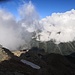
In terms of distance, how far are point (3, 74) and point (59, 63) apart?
4678cm

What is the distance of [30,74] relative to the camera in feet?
133

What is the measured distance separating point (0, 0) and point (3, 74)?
22771 mm

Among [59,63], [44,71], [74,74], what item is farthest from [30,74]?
[59,63]

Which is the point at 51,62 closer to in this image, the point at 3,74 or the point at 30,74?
the point at 30,74

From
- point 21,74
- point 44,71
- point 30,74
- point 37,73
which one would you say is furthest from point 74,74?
point 21,74

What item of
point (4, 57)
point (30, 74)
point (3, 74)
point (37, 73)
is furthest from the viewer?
point (4, 57)

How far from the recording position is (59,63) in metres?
76.8

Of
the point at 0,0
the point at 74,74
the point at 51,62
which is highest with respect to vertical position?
the point at 0,0

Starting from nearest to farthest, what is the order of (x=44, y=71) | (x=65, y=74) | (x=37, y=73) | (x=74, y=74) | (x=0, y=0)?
(x=0, y=0) → (x=37, y=73) → (x=44, y=71) → (x=65, y=74) → (x=74, y=74)

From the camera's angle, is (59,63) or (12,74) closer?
(12,74)

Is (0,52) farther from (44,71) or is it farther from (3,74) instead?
(3,74)

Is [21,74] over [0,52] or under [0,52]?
under

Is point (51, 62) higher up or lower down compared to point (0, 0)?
lower down

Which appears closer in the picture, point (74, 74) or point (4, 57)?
point (4, 57)
